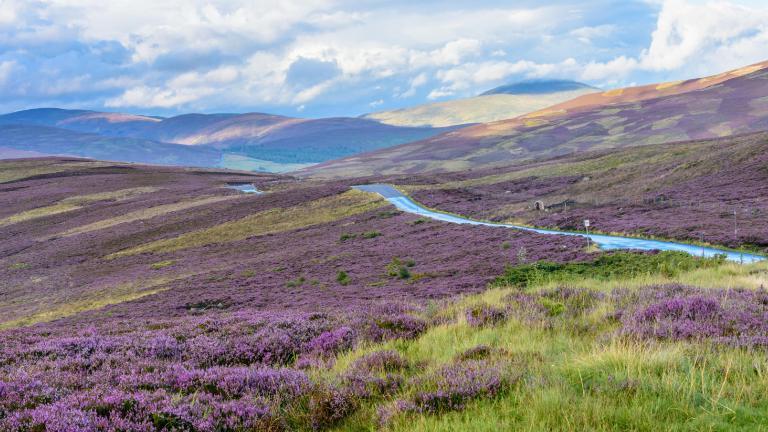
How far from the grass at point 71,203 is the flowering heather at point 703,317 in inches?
3694

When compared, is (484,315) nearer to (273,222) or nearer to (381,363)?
(381,363)

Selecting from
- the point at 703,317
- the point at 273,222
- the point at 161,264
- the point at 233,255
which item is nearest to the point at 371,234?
the point at 233,255

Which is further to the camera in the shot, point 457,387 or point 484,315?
point 484,315

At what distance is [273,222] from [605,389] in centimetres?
6295

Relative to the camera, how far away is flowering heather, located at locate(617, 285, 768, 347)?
745 centimetres

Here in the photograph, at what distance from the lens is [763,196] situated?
135ft

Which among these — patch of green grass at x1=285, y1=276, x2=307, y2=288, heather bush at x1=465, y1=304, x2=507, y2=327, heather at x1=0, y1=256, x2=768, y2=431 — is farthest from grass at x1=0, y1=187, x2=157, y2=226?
heather bush at x1=465, y1=304, x2=507, y2=327

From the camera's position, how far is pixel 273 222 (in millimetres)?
66125

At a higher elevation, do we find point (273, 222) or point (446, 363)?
point (446, 363)

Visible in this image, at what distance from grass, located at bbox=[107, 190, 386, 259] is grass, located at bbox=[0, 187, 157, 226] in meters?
36.3

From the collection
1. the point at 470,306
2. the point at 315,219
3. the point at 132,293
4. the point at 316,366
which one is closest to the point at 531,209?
the point at 315,219

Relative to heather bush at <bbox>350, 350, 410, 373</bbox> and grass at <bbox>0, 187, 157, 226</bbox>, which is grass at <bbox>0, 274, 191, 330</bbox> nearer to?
heather bush at <bbox>350, 350, 410, 373</bbox>

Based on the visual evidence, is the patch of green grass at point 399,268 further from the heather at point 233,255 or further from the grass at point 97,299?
the grass at point 97,299

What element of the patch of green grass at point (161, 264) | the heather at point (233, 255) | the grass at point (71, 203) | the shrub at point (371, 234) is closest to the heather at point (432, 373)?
the heather at point (233, 255)
